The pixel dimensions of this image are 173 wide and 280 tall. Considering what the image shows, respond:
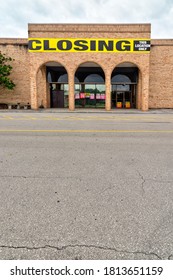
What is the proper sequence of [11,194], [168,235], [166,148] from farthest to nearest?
[166,148] → [11,194] → [168,235]

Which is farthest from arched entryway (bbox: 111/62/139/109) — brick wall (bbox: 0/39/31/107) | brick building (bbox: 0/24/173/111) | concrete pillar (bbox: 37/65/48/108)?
brick wall (bbox: 0/39/31/107)

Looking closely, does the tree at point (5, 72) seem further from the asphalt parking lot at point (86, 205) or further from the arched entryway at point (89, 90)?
the asphalt parking lot at point (86, 205)

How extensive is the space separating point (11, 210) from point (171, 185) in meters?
Result: 2.94


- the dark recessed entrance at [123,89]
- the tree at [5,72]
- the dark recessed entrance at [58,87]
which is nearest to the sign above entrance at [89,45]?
the tree at [5,72]

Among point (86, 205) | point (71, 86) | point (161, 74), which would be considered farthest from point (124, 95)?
point (86, 205)

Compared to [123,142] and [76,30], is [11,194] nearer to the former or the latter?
[123,142]

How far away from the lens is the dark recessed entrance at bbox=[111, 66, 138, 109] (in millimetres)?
28172

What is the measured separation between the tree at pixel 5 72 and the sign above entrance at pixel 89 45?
4.96 metres

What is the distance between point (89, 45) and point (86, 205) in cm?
2221

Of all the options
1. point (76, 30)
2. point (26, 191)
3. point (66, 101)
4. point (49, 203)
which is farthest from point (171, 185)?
point (66, 101)

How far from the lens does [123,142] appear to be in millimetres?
7637

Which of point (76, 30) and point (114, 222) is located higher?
point (76, 30)

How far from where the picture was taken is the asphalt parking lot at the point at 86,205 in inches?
91.3

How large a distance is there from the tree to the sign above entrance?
4963 millimetres
